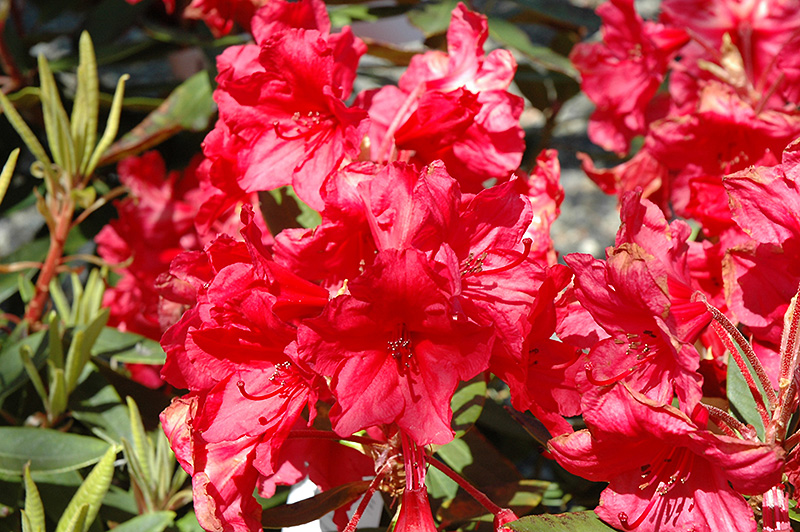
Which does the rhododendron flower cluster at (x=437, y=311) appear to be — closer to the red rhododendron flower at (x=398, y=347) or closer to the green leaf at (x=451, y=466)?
the red rhododendron flower at (x=398, y=347)

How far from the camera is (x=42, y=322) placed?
123cm

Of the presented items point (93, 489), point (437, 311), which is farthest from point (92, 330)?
point (437, 311)

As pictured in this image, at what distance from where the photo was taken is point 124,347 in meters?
1.20

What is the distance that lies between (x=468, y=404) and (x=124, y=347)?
2.02 ft

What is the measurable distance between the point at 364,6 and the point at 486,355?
1.20 meters

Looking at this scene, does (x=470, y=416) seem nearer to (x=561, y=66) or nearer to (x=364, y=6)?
(x=561, y=66)

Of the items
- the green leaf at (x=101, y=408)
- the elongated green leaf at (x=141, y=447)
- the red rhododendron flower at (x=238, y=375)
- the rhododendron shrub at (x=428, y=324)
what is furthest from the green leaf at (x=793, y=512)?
the green leaf at (x=101, y=408)

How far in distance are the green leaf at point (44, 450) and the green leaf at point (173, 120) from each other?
0.52 meters

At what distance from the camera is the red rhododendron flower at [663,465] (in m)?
0.60

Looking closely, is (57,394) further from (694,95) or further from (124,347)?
(694,95)

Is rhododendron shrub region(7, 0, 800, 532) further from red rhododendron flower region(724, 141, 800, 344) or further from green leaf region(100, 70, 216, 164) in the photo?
green leaf region(100, 70, 216, 164)

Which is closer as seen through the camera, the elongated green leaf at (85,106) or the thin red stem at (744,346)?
the thin red stem at (744,346)

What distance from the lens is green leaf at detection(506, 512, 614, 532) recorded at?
654 millimetres

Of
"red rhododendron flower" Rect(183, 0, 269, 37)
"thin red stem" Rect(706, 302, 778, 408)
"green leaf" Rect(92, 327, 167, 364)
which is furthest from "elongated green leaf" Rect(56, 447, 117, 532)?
"red rhododendron flower" Rect(183, 0, 269, 37)
